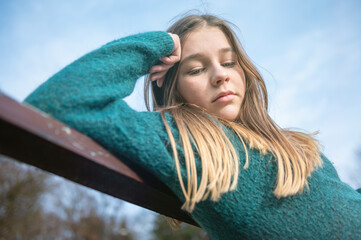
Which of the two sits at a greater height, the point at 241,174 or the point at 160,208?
the point at 241,174

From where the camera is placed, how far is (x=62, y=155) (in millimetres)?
843

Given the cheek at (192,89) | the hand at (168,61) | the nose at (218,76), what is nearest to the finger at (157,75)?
the hand at (168,61)

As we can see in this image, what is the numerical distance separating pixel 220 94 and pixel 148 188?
2.11 feet

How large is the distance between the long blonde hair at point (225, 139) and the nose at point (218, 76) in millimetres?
153

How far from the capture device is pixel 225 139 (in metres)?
1.26

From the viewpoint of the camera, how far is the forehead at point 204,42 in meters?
1.56

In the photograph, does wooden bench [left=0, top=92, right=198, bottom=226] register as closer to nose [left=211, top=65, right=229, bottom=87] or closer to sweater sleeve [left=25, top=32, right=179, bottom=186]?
sweater sleeve [left=25, top=32, right=179, bottom=186]

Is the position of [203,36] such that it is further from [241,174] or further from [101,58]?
[241,174]

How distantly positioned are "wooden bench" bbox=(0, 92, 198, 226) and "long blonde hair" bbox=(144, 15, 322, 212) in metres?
0.14

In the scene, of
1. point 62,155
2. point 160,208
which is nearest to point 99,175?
point 62,155

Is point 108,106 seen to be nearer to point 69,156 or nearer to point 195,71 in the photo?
point 69,156

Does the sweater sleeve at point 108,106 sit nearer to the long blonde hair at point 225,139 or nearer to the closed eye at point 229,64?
the long blonde hair at point 225,139

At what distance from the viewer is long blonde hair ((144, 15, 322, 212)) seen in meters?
1.10

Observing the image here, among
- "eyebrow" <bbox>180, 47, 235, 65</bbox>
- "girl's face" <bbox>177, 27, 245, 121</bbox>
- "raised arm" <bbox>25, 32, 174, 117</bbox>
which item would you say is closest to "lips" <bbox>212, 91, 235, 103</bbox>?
"girl's face" <bbox>177, 27, 245, 121</bbox>
